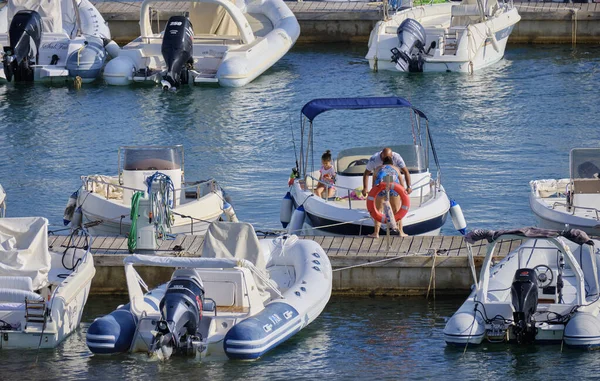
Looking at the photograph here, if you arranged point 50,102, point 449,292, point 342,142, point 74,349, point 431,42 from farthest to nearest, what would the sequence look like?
1. point 431,42
2. point 50,102
3. point 342,142
4. point 449,292
5. point 74,349

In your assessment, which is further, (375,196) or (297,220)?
(297,220)

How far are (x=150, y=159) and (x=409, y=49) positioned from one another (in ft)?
54.1

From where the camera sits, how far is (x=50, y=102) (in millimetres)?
36000

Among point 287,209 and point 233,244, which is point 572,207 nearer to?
point 287,209

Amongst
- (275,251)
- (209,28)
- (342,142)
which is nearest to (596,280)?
(275,251)

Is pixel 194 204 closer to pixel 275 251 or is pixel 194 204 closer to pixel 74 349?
pixel 275 251

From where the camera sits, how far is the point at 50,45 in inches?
1537

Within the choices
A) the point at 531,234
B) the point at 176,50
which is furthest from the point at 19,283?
the point at 176,50

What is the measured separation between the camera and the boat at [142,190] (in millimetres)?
21844

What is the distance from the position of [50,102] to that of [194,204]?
1488 cm

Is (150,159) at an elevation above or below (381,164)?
below

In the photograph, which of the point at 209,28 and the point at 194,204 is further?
the point at 209,28

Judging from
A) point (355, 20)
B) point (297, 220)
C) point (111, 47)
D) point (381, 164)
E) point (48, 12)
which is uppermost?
point (48, 12)

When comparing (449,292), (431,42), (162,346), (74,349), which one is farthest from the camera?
(431,42)
